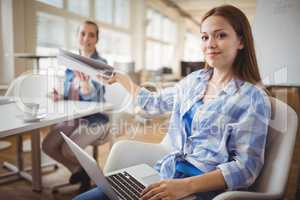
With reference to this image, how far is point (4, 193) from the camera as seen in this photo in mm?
1823

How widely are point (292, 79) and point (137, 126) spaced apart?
6.98 feet

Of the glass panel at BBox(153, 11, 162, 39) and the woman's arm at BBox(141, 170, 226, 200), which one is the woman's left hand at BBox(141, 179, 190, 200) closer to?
the woman's arm at BBox(141, 170, 226, 200)

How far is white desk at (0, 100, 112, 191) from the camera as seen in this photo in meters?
1.11

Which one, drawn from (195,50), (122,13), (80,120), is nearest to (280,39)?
(195,50)

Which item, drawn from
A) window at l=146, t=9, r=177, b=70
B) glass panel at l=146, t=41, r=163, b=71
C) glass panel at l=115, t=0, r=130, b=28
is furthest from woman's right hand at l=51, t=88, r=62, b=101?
glass panel at l=146, t=41, r=163, b=71

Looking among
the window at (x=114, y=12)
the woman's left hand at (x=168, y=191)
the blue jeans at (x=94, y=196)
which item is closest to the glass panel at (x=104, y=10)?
the window at (x=114, y=12)

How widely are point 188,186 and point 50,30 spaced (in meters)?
2.46

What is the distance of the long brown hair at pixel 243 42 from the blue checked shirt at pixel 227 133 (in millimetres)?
50

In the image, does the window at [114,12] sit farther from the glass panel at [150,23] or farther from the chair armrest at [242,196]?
the chair armrest at [242,196]

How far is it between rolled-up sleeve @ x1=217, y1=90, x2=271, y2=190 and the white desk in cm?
84

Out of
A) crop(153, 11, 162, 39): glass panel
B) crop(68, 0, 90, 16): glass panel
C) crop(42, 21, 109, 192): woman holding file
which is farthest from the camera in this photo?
crop(153, 11, 162, 39): glass panel

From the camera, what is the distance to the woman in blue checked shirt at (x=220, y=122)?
814mm

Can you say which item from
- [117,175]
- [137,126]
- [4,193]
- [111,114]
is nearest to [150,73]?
[137,126]

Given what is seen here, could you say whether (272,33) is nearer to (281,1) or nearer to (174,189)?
(281,1)
